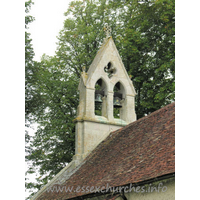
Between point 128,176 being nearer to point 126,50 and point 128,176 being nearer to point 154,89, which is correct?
point 154,89

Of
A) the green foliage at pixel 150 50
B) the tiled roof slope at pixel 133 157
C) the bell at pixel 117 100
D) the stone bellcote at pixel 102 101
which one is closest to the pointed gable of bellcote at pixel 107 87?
the stone bellcote at pixel 102 101

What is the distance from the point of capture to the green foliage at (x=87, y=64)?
17.6 metres

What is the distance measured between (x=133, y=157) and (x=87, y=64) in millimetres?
13250

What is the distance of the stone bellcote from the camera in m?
13.9

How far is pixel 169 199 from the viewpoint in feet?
22.7

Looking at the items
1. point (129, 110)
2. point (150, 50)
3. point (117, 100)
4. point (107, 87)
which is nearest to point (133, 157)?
point (129, 110)

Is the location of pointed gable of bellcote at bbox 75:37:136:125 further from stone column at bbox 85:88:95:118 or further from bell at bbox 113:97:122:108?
bell at bbox 113:97:122:108

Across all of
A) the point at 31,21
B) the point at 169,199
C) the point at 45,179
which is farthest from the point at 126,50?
the point at 169,199

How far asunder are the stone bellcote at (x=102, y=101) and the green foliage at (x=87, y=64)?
2092 millimetres

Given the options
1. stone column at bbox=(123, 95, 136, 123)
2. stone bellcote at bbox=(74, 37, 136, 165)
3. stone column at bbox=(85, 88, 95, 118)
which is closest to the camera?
stone bellcote at bbox=(74, 37, 136, 165)

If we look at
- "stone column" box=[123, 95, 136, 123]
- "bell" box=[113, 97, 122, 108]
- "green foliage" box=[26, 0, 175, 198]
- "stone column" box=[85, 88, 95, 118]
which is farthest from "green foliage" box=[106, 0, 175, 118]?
"stone column" box=[85, 88, 95, 118]

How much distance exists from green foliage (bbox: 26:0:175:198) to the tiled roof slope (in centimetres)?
531

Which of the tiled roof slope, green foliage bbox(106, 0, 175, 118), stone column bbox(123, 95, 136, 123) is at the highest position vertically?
green foliage bbox(106, 0, 175, 118)

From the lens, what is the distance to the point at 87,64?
21828 millimetres
